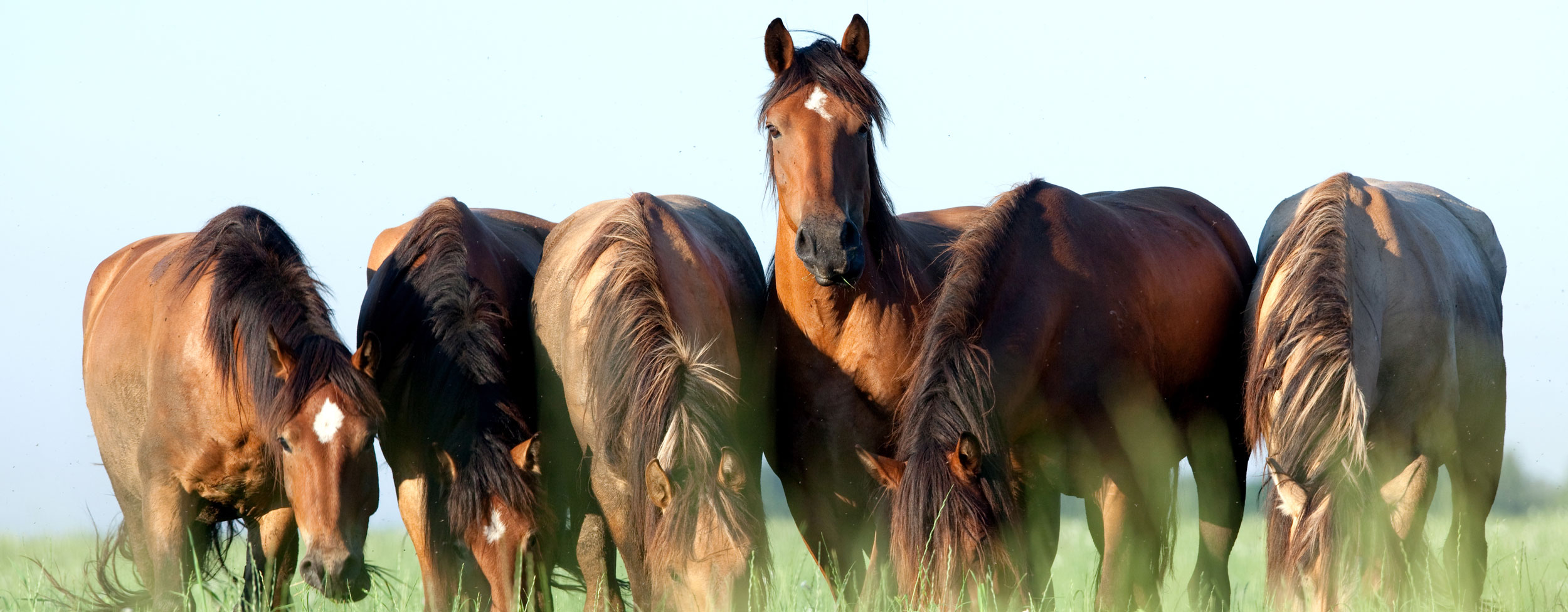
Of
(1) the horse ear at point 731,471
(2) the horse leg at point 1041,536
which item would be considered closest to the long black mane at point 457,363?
(1) the horse ear at point 731,471

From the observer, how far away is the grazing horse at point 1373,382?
3762mm

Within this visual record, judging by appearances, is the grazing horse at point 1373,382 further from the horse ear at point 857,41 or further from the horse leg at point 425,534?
the horse leg at point 425,534

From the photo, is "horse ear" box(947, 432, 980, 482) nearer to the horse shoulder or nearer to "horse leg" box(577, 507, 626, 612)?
"horse leg" box(577, 507, 626, 612)

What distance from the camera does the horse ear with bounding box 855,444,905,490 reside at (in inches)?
162

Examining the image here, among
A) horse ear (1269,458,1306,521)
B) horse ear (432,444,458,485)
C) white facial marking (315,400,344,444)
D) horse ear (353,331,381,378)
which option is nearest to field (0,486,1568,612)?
horse ear (1269,458,1306,521)

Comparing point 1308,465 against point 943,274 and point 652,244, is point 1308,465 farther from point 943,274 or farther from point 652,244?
point 652,244

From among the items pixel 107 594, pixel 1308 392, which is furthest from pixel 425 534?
pixel 1308 392

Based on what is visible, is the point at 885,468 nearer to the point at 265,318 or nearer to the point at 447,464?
the point at 447,464

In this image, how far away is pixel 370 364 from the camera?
14.9 ft

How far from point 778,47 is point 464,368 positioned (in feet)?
6.37

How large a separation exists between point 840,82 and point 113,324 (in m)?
3.83

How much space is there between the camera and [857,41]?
512 cm

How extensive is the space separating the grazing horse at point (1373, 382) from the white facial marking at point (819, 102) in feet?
6.51

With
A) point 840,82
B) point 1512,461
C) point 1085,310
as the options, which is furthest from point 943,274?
point 1512,461
